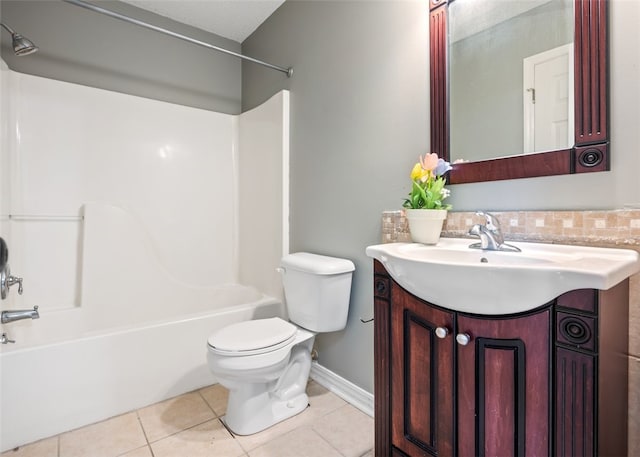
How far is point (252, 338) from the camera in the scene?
4.93 ft

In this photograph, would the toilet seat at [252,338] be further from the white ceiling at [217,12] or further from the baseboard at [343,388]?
the white ceiling at [217,12]

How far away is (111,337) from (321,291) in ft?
3.57

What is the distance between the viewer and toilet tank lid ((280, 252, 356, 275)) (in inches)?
64.3

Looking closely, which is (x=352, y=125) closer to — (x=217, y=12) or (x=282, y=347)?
(x=282, y=347)

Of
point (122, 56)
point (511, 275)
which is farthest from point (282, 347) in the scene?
point (122, 56)

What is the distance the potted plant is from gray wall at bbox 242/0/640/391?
0.11 metres

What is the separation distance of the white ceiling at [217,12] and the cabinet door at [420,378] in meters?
2.26

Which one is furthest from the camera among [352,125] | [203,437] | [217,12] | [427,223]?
[217,12]

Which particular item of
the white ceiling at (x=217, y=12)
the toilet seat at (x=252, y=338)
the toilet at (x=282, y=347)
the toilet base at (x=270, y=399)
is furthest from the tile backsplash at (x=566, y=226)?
the white ceiling at (x=217, y=12)

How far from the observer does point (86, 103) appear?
218 cm

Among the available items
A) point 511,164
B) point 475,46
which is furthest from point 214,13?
point 511,164

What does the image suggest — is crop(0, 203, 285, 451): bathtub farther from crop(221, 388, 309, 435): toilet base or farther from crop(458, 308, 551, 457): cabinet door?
crop(458, 308, 551, 457): cabinet door

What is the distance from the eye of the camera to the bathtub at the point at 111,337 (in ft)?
4.82

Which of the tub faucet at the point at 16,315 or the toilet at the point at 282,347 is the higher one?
the tub faucet at the point at 16,315
